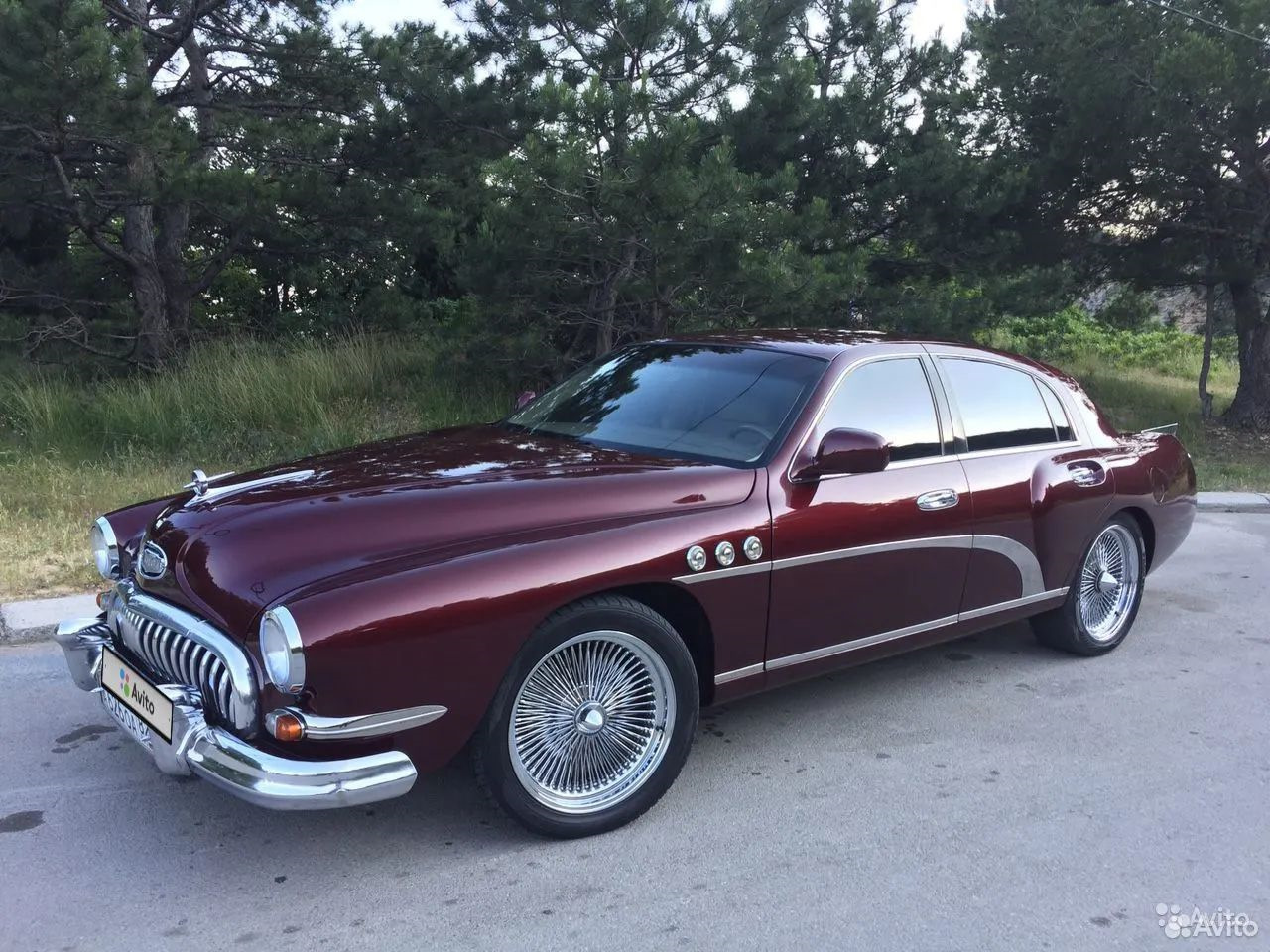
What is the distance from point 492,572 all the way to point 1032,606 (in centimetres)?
292

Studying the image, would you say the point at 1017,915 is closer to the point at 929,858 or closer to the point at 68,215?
the point at 929,858

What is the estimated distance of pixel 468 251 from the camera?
1075 centimetres

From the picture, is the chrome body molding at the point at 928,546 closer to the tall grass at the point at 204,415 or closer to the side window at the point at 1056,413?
the side window at the point at 1056,413

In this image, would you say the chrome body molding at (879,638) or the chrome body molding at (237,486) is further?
the chrome body molding at (879,638)

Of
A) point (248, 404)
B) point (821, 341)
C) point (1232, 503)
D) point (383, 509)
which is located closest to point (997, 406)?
point (821, 341)

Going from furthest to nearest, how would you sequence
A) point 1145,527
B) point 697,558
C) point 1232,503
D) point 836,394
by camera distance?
point 1232,503 < point 1145,527 < point 836,394 < point 697,558

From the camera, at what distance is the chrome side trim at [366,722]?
9.58 feet

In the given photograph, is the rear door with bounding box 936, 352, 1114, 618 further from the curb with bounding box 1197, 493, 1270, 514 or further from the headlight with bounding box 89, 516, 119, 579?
the curb with bounding box 1197, 493, 1270, 514

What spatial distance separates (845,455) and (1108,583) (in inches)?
94.0

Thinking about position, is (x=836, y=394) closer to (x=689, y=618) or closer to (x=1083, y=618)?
(x=689, y=618)

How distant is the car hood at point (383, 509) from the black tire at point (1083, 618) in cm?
226

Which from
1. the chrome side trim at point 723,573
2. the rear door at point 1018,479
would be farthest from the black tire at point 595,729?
the rear door at point 1018,479

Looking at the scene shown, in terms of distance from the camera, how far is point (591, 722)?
349 centimetres

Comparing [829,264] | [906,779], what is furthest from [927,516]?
[829,264]
